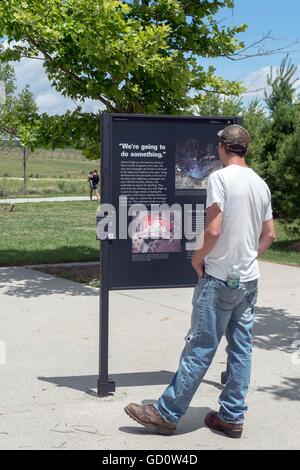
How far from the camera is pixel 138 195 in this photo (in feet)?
16.6

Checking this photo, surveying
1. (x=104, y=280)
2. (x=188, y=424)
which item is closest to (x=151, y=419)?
(x=188, y=424)

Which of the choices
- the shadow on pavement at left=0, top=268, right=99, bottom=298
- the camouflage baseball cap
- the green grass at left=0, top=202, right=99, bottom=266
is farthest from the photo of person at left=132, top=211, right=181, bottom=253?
the green grass at left=0, top=202, right=99, bottom=266

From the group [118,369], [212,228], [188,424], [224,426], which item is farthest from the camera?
[118,369]

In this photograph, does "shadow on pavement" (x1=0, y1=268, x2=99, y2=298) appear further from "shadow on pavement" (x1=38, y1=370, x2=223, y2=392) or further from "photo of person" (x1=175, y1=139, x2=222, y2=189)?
"photo of person" (x1=175, y1=139, x2=222, y2=189)

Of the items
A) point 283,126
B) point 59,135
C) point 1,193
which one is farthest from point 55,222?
point 1,193

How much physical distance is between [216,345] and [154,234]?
4.15 ft

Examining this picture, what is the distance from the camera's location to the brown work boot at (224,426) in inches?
168

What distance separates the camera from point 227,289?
409 cm

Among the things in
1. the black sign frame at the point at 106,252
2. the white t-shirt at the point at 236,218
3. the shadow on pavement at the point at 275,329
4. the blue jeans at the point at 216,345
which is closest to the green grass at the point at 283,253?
the shadow on pavement at the point at 275,329

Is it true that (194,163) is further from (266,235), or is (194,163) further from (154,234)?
(266,235)

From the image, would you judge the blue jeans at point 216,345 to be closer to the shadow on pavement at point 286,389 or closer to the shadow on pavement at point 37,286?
the shadow on pavement at point 286,389

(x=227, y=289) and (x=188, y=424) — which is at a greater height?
(x=227, y=289)

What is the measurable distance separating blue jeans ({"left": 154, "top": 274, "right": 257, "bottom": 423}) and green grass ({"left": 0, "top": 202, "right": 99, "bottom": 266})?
7.68m

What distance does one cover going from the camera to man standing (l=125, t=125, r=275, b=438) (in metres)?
4.06
